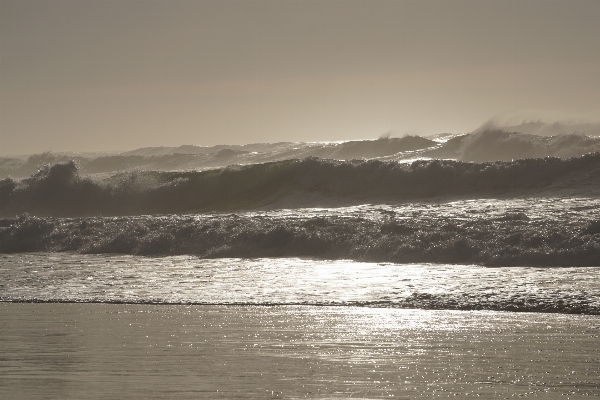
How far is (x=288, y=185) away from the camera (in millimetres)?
24609

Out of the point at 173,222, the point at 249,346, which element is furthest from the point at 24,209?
the point at 249,346

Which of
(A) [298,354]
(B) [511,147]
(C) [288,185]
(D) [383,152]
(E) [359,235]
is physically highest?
(D) [383,152]

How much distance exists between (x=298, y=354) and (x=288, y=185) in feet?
60.5

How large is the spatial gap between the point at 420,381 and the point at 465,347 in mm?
1183

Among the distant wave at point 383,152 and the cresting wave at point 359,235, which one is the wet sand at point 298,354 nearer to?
the cresting wave at point 359,235

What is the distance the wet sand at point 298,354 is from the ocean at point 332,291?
0.02 metres

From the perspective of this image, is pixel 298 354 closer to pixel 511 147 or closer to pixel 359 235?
pixel 359 235

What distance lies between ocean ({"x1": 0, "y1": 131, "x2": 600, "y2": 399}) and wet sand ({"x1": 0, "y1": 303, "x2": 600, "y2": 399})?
25 millimetres

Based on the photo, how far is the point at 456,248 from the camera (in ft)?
42.1

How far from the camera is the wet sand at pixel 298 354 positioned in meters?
5.24

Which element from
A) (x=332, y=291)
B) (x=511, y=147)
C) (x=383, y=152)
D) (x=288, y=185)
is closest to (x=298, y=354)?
(x=332, y=291)

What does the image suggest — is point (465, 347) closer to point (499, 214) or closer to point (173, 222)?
point (499, 214)

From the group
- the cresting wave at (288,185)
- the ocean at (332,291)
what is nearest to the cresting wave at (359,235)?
the ocean at (332,291)

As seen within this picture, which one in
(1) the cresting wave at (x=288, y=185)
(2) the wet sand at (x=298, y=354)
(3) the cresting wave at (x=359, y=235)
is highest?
(1) the cresting wave at (x=288, y=185)
